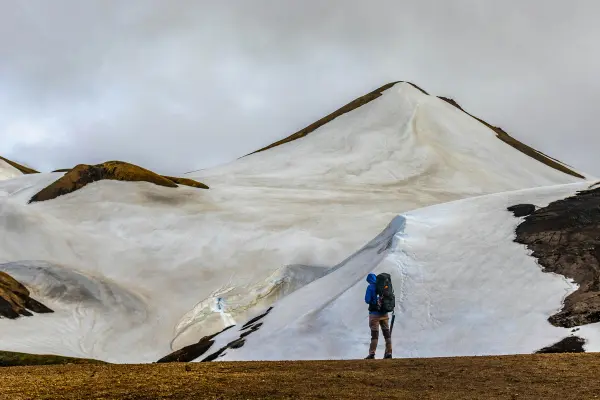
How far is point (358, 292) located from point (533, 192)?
10.9 meters

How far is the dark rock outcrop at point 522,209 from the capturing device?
88.4 ft

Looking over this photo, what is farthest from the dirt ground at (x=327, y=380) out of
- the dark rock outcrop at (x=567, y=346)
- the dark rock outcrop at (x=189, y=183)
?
the dark rock outcrop at (x=189, y=183)

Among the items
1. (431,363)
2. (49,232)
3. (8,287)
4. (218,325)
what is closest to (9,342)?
(8,287)

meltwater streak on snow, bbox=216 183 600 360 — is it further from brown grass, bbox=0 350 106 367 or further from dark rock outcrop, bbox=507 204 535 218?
brown grass, bbox=0 350 106 367

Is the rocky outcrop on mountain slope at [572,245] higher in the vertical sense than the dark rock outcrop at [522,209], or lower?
lower

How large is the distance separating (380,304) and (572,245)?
9.97 meters

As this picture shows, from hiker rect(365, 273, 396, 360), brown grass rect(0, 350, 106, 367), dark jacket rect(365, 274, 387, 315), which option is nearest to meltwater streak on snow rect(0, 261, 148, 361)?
brown grass rect(0, 350, 106, 367)

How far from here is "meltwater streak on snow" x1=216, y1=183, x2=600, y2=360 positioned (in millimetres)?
19734

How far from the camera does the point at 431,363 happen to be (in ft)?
44.0

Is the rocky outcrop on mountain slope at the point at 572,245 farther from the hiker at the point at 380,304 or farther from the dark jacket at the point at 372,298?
the dark jacket at the point at 372,298

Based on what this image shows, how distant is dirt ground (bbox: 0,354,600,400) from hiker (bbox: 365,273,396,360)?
2.55 m

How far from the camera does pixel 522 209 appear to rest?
27.5 meters

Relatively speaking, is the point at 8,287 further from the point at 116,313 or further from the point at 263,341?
the point at 263,341

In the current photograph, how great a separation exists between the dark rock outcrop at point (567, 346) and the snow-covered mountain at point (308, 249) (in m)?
0.43
